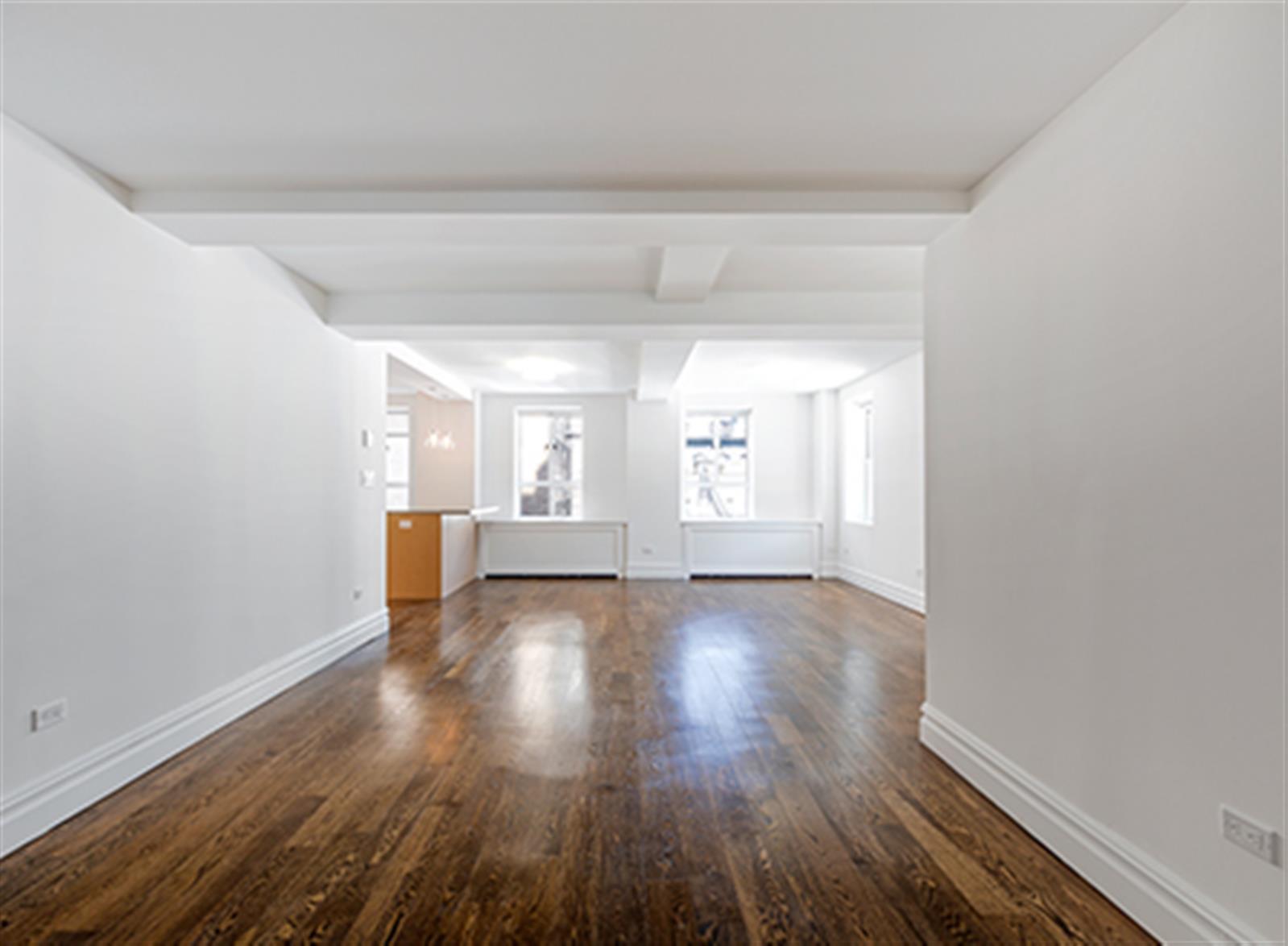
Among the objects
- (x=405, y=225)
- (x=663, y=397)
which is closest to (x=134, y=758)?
(x=405, y=225)

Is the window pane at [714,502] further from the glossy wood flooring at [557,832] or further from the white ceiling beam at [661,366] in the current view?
the glossy wood flooring at [557,832]

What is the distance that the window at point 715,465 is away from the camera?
9.44 meters

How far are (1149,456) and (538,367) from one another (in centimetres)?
617

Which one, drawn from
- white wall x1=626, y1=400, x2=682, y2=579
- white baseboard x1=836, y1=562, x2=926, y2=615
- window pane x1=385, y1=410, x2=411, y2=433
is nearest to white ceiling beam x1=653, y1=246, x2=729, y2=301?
white baseboard x1=836, y1=562, x2=926, y2=615

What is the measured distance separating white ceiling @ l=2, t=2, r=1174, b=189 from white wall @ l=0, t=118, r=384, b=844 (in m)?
0.42

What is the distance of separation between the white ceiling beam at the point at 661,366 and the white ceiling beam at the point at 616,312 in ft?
1.97

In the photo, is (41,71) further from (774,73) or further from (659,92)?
(774,73)

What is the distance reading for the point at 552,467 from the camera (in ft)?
31.4

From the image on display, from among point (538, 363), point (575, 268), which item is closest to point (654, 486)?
point (538, 363)

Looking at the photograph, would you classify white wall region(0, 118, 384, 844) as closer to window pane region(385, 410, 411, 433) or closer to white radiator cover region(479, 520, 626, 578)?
white radiator cover region(479, 520, 626, 578)

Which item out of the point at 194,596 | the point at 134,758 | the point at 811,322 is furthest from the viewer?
the point at 811,322

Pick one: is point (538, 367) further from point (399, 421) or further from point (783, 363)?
point (399, 421)

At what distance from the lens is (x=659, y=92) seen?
78.3 inches

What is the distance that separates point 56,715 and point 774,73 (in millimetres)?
3098
